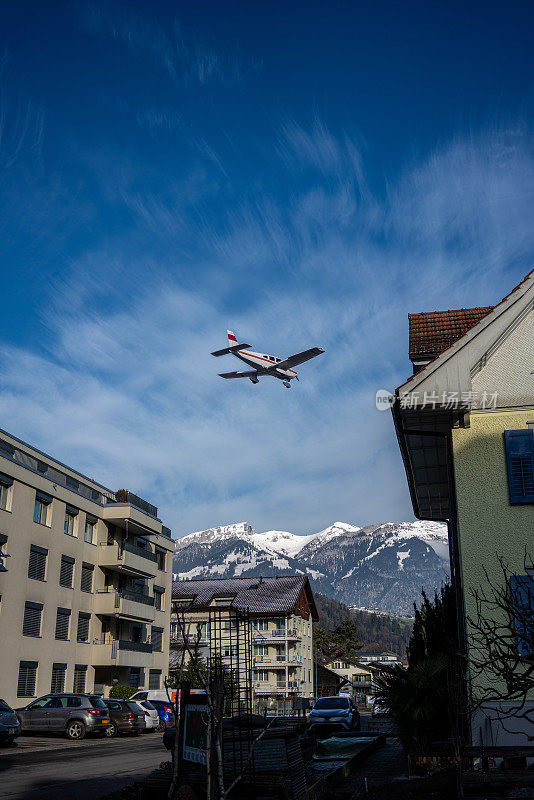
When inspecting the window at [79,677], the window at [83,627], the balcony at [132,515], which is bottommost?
the window at [79,677]

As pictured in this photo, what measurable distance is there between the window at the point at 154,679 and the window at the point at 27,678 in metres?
16.0

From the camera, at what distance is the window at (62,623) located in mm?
44125

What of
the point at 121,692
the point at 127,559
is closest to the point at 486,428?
the point at 121,692

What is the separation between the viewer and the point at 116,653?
4822 cm

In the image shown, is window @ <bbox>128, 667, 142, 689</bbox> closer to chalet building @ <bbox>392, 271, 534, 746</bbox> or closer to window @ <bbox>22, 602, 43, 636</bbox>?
window @ <bbox>22, 602, 43, 636</bbox>

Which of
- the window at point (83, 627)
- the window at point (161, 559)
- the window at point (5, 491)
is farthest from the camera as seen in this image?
the window at point (161, 559)

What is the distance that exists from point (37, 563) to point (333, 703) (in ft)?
61.2

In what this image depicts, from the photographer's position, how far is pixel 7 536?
39.0 meters

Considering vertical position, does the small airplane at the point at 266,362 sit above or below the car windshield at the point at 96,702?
above

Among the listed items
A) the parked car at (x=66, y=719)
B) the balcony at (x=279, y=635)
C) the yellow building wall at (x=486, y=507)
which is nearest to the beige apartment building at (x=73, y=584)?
the parked car at (x=66, y=719)

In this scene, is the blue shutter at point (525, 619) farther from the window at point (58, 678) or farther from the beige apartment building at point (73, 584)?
the window at point (58, 678)

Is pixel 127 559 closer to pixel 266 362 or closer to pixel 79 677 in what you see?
pixel 79 677

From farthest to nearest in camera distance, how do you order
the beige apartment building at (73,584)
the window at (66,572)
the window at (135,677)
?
the window at (135,677), the window at (66,572), the beige apartment building at (73,584)

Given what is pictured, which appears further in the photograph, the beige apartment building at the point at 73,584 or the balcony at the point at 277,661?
the balcony at the point at 277,661
